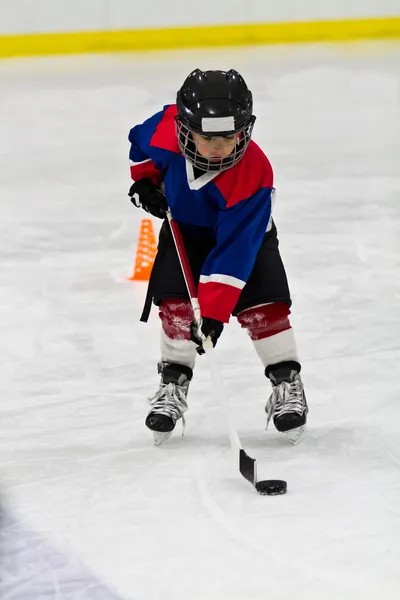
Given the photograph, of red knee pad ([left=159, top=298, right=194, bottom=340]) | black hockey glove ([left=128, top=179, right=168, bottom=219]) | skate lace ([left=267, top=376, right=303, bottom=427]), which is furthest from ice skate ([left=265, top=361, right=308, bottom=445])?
black hockey glove ([left=128, top=179, right=168, bottom=219])

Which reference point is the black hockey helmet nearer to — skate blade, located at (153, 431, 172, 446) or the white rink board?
skate blade, located at (153, 431, 172, 446)

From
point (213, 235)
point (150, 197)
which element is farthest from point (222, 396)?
point (150, 197)

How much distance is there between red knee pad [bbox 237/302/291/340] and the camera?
239 cm

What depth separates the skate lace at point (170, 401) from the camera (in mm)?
2410

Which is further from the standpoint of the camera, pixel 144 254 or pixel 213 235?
pixel 144 254

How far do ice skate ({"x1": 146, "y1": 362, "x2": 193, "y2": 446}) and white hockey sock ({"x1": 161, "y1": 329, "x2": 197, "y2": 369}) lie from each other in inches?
0.6

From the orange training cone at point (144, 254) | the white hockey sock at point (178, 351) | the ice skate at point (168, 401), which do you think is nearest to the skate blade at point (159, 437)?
the ice skate at point (168, 401)

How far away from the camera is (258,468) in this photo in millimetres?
2293

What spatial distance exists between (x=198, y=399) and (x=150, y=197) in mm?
554

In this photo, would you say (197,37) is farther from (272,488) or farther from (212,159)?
(272,488)

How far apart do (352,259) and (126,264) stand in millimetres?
783

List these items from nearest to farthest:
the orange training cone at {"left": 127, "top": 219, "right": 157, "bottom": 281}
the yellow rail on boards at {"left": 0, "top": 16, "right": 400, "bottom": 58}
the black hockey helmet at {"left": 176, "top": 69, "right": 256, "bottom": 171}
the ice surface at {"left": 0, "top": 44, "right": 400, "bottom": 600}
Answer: the ice surface at {"left": 0, "top": 44, "right": 400, "bottom": 600} → the black hockey helmet at {"left": 176, "top": 69, "right": 256, "bottom": 171} → the orange training cone at {"left": 127, "top": 219, "right": 157, "bottom": 281} → the yellow rail on boards at {"left": 0, "top": 16, "right": 400, "bottom": 58}

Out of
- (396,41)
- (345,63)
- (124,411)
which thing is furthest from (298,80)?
(124,411)

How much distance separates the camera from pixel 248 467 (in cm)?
220
